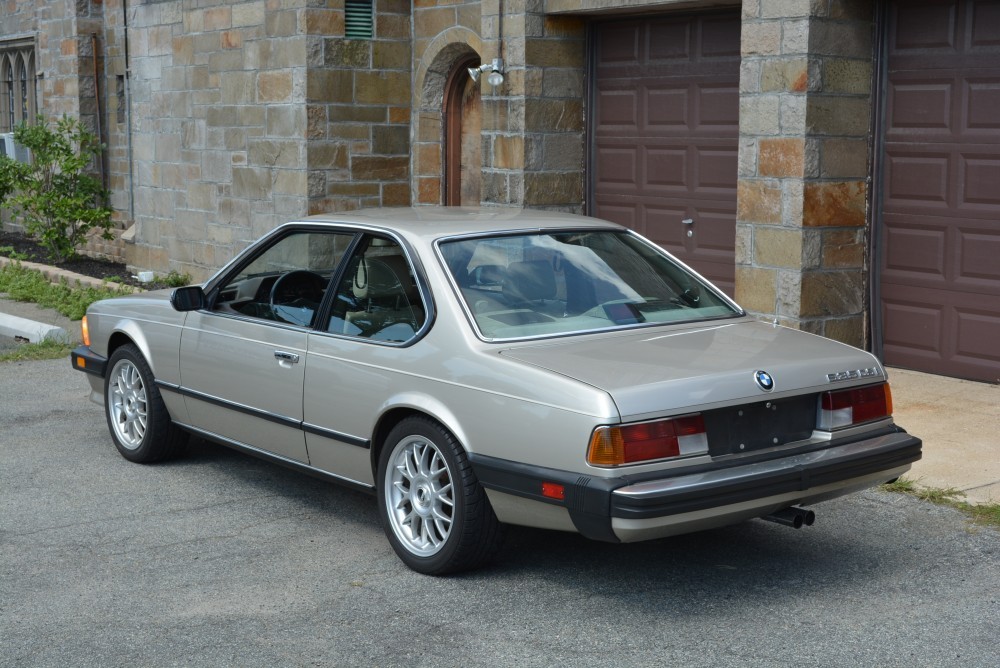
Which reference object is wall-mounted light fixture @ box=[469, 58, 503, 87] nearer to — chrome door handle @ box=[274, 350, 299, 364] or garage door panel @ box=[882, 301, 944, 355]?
garage door panel @ box=[882, 301, 944, 355]

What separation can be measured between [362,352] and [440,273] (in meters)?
0.49

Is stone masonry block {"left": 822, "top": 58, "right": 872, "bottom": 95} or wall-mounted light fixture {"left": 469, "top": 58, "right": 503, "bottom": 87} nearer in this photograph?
stone masonry block {"left": 822, "top": 58, "right": 872, "bottom": 95}

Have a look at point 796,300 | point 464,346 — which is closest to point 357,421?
point 464,346

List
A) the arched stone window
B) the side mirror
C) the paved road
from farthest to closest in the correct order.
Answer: the arched stone window → the side mirror → the paved road

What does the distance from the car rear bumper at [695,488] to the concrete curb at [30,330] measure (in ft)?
23.9

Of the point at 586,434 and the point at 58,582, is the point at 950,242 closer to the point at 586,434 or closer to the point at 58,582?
the point at 586,434

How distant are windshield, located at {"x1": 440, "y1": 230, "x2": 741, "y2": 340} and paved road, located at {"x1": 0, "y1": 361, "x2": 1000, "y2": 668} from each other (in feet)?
3.28

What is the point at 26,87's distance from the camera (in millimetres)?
20625

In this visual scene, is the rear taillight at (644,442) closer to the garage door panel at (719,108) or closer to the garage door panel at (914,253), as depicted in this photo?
the garage door panel at (914,253)

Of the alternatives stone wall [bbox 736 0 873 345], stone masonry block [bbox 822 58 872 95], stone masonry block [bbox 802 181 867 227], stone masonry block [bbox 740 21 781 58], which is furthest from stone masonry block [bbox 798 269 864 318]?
stone masonry block [bbox 740 21 781 58]

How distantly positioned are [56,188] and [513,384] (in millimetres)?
13572

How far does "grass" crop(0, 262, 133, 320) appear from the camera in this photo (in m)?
13.5

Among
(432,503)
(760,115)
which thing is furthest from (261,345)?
(760,115)

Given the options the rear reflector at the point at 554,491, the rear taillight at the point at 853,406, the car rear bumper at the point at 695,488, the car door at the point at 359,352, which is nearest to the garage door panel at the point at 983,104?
the rear taillight at the point at 853,406
